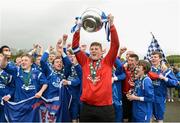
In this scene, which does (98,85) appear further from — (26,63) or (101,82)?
(26,63)

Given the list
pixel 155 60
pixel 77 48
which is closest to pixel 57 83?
pixel 77 48

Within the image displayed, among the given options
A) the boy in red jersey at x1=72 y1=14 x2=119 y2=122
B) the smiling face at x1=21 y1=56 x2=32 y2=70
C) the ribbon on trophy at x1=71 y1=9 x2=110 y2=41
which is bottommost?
the boy in red jersey at x1=72 y1=14 x2=119 y2=122

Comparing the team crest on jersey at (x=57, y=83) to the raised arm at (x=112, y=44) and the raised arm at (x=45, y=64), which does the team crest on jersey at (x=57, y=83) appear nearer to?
the raised arm at (x=45, y=64)

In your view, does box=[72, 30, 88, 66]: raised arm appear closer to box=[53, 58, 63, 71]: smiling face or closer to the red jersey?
the red jersey

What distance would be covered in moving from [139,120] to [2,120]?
295 centimetres

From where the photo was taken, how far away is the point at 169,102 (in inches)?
669

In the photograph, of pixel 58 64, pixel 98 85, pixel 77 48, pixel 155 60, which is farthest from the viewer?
pixel 155 60

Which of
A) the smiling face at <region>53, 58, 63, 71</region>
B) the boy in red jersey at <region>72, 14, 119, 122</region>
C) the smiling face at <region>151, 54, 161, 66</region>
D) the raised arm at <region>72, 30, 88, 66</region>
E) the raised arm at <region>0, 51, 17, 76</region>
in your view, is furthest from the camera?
the smiling face at <region>151, 54, 161, 66</region>

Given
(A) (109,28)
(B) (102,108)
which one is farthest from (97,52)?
(B) (102,108)

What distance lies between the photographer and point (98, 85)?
19.1 feet

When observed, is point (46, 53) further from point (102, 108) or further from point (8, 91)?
point (102, 108)

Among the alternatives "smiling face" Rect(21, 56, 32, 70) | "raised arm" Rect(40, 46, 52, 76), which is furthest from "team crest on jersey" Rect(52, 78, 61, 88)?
"smiling face" Rect(21, 56, 32, 70)

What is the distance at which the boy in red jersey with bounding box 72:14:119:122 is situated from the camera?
5.77m

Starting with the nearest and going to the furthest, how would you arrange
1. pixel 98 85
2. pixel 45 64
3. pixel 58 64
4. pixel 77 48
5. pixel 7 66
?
pixel 98 85 → pixel 77 48 → pixel 7 66 → pixel 45 64 → pixel 58 64
